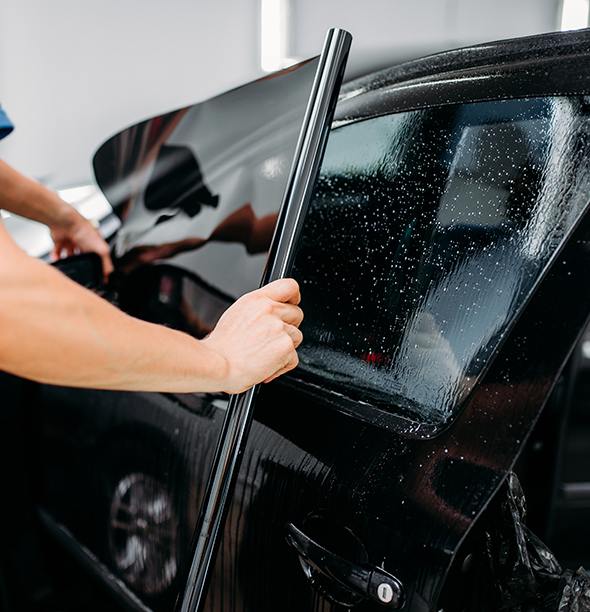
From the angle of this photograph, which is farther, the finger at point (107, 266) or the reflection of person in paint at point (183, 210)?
the finger at point (107, 266)

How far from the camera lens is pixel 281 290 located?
772mm

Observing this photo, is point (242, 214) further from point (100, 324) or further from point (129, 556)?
point (129, 556)

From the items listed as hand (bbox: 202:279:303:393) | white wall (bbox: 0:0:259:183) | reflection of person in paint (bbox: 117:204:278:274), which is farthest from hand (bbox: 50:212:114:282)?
white wall (bbox: 0:0:259:183)

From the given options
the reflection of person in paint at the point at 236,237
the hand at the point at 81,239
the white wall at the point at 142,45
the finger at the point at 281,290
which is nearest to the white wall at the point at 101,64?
the white wall at the point at 142,45

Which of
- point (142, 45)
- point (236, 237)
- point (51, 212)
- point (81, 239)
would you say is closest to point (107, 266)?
point (81, 239)

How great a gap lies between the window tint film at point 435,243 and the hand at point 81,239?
71cm

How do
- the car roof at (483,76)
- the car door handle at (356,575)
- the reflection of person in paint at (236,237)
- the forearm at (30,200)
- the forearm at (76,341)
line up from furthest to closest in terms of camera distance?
the forearm at (30,200)
the reflection of person in paint at (236,237)
the car roof at (483,76)
the car door handle at (356,575)
the forearm at (76,341)

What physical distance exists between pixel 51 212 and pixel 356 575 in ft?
4.34

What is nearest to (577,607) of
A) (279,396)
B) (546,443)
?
(279,396)

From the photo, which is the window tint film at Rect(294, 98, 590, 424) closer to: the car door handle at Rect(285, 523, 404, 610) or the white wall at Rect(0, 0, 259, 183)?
the car door handle at Rect(285, 523, 404, 610)

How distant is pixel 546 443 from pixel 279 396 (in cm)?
94

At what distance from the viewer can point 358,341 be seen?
34.7 inches

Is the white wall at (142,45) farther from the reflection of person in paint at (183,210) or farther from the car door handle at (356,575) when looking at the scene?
the car door handle at (356,575)

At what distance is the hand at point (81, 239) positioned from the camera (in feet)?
4.90
